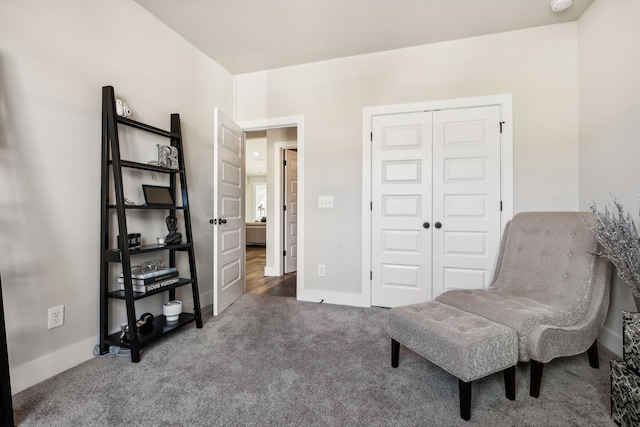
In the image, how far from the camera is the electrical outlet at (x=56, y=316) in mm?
1755

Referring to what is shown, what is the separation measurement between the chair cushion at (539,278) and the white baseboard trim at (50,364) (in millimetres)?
2350

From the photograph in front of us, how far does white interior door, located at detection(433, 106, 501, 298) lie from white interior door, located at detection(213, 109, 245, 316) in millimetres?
2010

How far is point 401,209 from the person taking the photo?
9.61 feet

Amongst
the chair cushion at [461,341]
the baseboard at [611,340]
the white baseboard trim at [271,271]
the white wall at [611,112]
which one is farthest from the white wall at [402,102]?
the chair cushion at [461,341]

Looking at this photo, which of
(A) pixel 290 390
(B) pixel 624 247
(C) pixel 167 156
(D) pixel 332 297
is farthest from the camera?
(D) pixel 332 297

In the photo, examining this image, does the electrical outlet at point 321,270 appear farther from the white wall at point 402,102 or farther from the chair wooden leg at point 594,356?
the chair wooden leg at point 594,356

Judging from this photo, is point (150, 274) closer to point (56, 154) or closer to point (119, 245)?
point (119, 245)

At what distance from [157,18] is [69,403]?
2.76m

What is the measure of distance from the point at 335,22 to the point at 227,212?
6.45 ft

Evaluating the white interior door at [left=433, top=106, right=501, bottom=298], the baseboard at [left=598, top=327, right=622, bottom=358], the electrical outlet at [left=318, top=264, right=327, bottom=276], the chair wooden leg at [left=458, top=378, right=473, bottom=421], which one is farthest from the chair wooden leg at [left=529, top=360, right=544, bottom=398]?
the electrical outlet at [left=318, top=264, right=327, bottom=276]

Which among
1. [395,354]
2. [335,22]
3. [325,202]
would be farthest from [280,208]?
[395,354]

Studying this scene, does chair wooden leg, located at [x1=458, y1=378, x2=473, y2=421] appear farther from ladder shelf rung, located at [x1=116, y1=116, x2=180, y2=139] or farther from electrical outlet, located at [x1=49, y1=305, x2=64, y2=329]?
ladder shelf rung, located at [x1=116, y1=116, x2=180, y2=139]

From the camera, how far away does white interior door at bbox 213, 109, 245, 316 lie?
2680 mm

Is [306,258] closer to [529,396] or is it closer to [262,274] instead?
[262,274]
